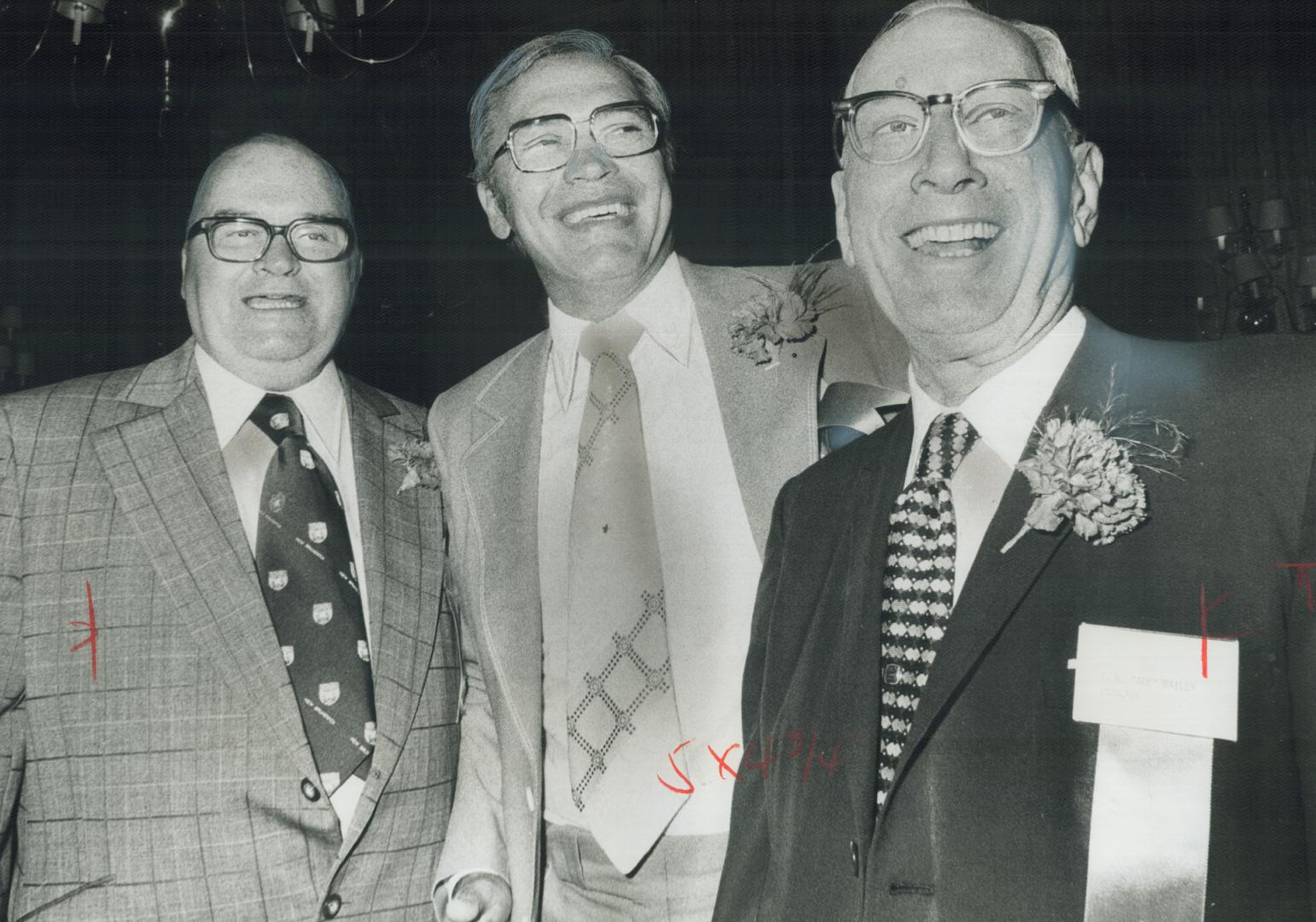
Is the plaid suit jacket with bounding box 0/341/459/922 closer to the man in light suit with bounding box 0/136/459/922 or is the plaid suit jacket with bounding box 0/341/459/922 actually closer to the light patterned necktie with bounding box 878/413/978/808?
the man in light suit with bounding box 0/136/459/922

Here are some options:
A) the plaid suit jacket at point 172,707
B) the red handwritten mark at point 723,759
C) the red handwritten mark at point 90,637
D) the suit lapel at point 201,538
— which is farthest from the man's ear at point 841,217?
the red handwritten mark at point 90,637

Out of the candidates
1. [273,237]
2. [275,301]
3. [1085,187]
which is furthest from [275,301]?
[1085,187]

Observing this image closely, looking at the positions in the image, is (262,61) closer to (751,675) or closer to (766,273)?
(766,273)

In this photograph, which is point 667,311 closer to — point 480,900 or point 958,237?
point 958,237

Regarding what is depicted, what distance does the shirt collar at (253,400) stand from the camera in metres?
2.62

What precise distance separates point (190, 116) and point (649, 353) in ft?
3.88

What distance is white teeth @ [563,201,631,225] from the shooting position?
2492 mm

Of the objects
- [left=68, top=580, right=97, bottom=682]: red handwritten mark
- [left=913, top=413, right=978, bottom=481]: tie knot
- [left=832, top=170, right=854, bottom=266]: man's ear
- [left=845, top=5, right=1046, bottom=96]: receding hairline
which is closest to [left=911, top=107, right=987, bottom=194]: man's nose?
[left=845, top=5, right=1046, bottom=96]: receding hairline

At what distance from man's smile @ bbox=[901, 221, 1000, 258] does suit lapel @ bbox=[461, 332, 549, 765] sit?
2.85 feet

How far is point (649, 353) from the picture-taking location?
8.30 ft

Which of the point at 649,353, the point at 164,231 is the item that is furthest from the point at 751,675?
the point at 164,231

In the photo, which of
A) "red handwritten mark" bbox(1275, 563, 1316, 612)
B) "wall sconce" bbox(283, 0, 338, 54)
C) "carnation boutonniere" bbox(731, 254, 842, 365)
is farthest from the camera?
"wall sconce" bbox(283, 0, 338, 54)

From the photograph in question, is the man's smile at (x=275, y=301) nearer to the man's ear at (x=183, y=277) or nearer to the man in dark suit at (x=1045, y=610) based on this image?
the man's ear at (x=183, y=277)

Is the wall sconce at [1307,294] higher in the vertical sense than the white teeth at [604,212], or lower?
lower
